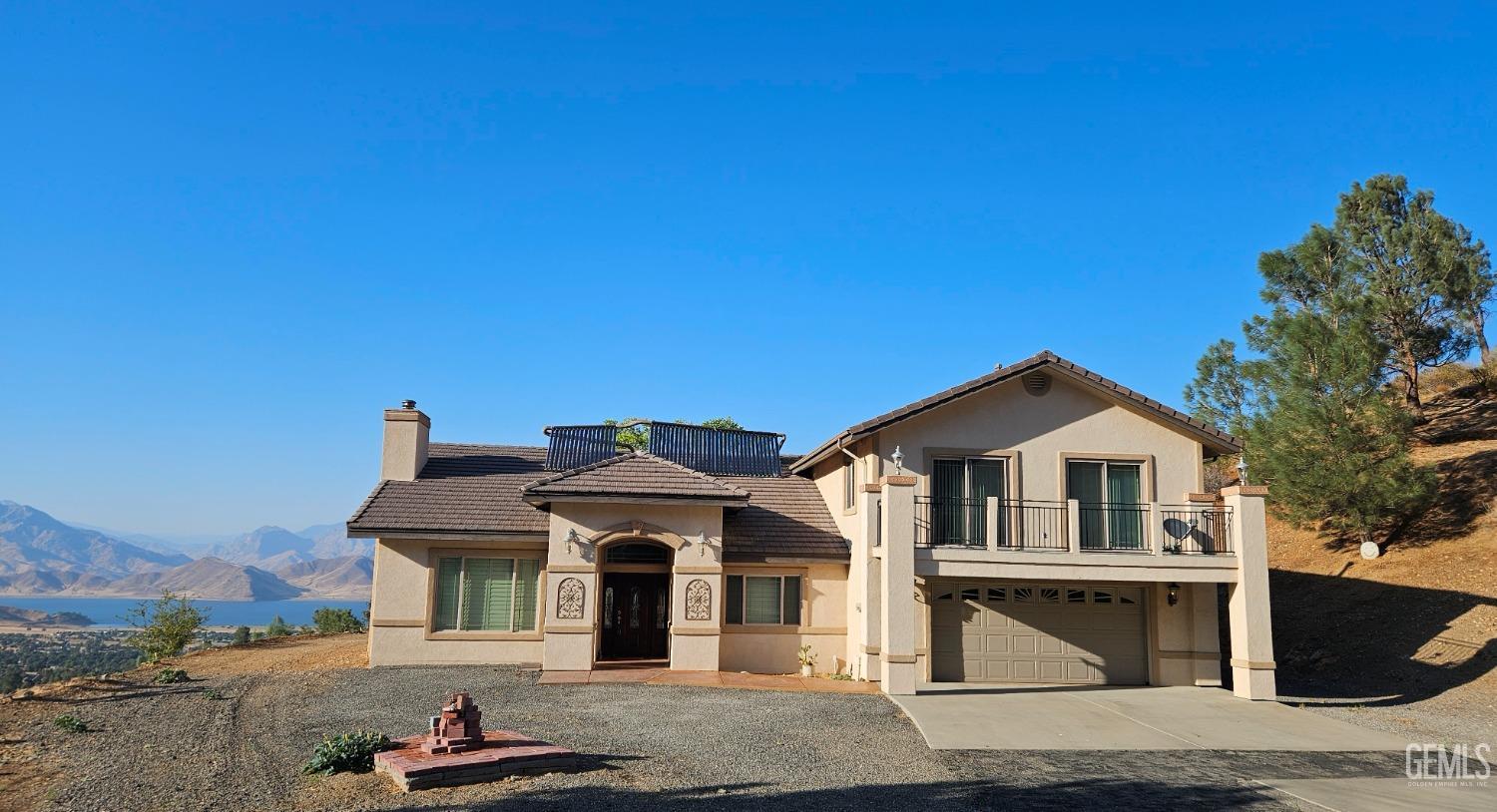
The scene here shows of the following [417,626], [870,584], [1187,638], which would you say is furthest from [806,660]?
[417,626]

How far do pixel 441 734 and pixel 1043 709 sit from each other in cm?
953

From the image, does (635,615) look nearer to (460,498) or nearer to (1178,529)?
(460,498)

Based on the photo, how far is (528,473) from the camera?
22.8m

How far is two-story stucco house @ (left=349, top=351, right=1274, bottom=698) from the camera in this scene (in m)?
17.0

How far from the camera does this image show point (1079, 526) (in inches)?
703

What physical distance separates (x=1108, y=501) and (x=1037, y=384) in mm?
2672

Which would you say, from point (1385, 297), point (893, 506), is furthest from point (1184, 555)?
point (1385, 297)

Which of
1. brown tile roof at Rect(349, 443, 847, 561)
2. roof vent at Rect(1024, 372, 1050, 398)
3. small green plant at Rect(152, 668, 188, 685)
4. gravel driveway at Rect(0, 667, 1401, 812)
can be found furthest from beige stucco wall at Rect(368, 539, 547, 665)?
roof vent at Rect(1024, 372, 1050, 398)

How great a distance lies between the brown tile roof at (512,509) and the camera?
1959cm

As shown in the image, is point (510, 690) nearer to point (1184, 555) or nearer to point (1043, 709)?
point (1043, 709)

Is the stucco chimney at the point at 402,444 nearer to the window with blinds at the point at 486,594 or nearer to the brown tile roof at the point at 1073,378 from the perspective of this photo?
the window with blinds at the point at 486,594

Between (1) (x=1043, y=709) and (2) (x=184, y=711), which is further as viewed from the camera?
(1) (x=1043, y=709)

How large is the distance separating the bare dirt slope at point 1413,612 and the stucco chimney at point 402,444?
18934 millimetres

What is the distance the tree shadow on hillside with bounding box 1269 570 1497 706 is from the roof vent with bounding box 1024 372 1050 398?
7.26 m
